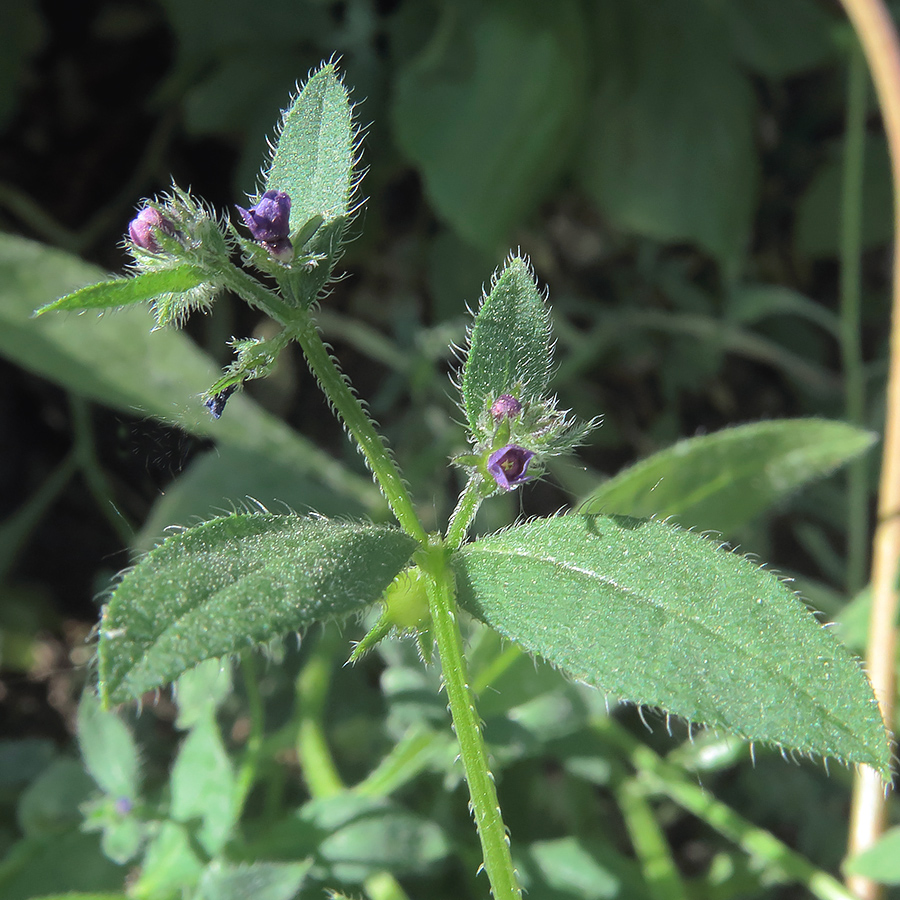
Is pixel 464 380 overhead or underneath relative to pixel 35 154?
underneath

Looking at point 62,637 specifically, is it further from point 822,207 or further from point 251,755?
point 822,207

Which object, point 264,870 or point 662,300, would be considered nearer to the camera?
point 264,870

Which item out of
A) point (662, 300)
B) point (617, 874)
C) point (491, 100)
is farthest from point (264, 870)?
point (662, 300)

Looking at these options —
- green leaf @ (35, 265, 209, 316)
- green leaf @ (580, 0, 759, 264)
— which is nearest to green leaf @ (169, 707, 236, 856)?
green leaf @ (35, 265, 209, 316)

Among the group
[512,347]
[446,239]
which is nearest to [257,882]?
[512,347]

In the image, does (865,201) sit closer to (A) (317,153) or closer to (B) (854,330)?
(B) (854,330)

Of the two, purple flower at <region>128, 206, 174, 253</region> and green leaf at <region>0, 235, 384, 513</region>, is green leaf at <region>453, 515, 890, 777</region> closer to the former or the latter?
purple flower at <region>128, 206, 174, 253</region>
